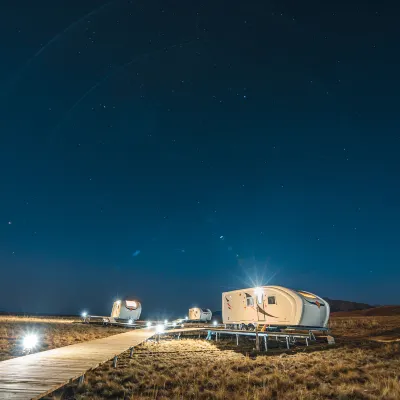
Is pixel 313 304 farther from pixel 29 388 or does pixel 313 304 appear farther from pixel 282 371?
pixel 29 388

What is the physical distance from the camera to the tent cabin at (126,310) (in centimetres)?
3331

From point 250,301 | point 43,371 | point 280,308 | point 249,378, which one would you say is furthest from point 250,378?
point 250,301

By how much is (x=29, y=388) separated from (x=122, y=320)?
29490mm

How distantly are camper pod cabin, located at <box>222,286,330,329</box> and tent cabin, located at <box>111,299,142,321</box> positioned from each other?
53.8 feet

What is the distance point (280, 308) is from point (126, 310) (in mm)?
21072

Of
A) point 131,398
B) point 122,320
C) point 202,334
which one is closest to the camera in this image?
point 131,398

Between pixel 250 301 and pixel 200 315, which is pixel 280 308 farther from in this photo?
pixel 200 315

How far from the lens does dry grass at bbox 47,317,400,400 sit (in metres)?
7.24

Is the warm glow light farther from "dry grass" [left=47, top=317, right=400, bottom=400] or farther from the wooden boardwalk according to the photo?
the wooden boardwalk

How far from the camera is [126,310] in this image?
3350 cm

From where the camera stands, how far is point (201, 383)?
8328 mm

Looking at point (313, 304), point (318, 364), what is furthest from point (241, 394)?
point (313, 304)

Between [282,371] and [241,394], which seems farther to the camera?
[282,371]

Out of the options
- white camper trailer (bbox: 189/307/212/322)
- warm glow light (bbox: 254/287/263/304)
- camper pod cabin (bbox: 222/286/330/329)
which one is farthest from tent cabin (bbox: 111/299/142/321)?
warm glow light (bbox: 254/287/263/304)
